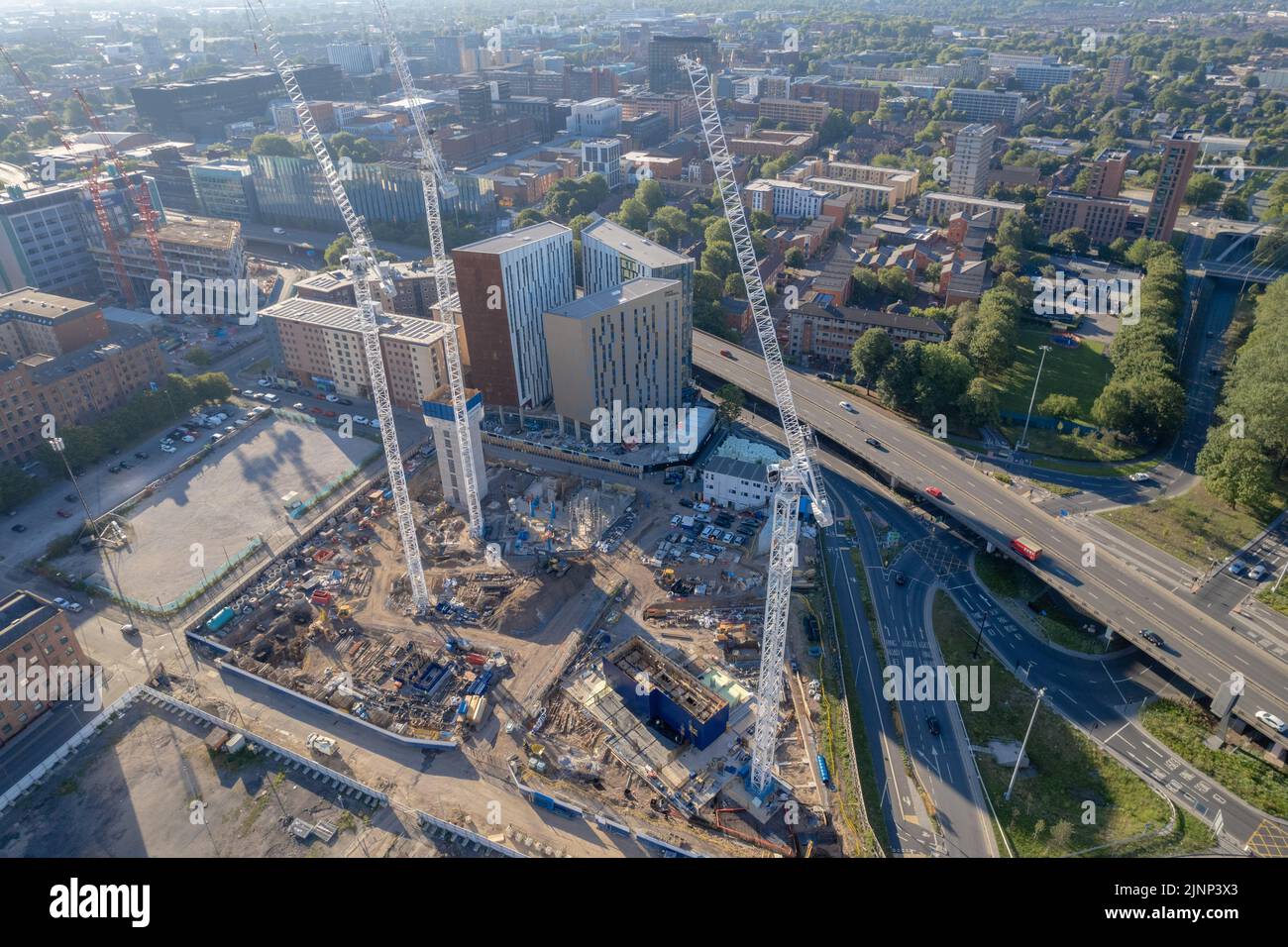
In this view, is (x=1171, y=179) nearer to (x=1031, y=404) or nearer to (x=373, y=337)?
(x=1031, y=404)

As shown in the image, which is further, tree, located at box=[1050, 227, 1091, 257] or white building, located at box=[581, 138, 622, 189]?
white building, located at box=[581, 138, 622, 189]

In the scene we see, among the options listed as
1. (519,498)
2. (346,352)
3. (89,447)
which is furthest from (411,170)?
(519,498)

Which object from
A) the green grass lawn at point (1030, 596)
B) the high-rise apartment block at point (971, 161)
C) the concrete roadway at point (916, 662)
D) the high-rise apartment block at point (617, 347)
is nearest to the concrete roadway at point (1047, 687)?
the concrete roadway at point (916, 662)

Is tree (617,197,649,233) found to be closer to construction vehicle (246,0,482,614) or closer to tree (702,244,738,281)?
tree (702,244,738,281)

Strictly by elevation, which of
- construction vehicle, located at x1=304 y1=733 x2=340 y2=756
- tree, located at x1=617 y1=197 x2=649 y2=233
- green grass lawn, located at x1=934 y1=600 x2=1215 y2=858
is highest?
tree, located at x1=617 y1=197 x2=649 y2=233

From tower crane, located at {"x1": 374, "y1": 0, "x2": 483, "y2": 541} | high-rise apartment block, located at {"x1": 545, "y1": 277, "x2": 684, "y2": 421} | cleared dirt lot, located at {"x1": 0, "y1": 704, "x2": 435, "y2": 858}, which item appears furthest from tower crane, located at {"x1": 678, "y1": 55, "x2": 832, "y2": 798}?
high-rise apartment block, located at {"x1": 545, "y1": 277, "x2": 684, "y2": 421}

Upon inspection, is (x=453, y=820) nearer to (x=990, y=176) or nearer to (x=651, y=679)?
(x=651, y=679)
